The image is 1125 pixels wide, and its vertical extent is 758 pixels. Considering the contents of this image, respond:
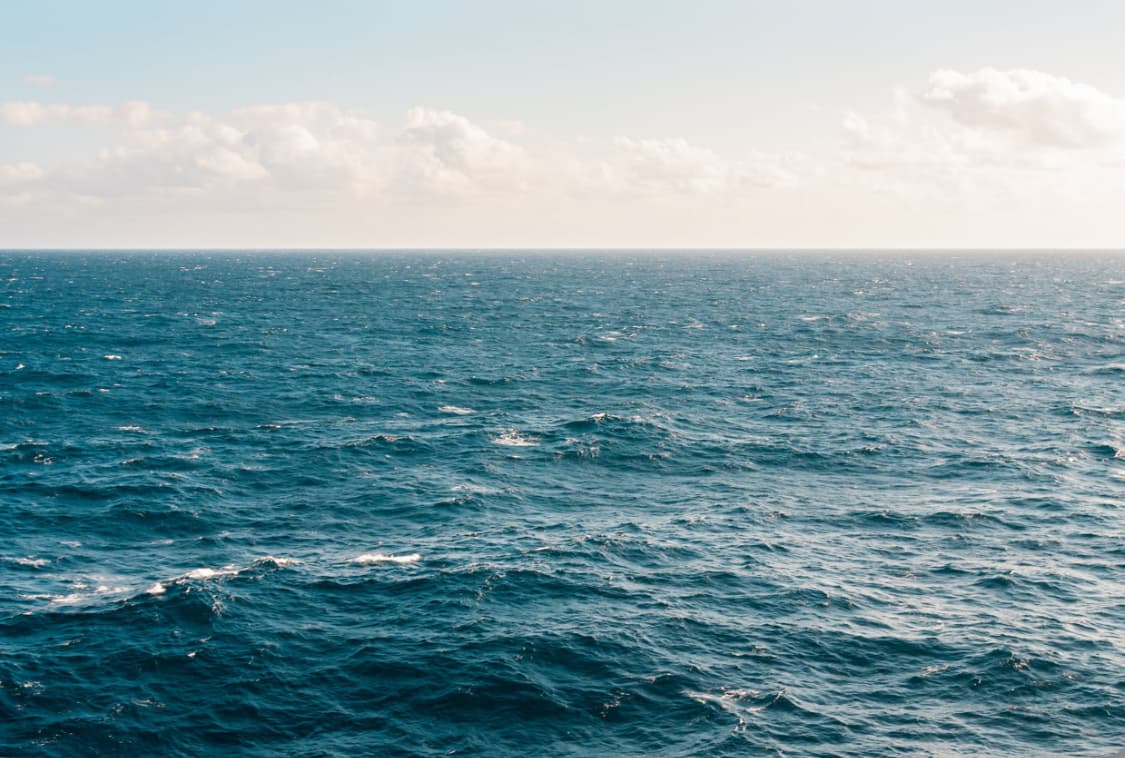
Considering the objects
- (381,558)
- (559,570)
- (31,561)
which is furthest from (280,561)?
(559,570)

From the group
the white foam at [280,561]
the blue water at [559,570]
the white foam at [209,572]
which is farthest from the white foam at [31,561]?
the white foam at [280,561]

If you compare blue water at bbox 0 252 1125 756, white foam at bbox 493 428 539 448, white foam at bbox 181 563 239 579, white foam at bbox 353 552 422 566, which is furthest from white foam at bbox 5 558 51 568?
white foam at bbox 493 428 539 448

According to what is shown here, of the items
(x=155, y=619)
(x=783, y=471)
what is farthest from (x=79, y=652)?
(x=783, y=471)

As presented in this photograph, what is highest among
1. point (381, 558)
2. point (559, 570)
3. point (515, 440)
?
point (515, 440)

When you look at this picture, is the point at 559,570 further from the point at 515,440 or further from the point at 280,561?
the point at 515,440

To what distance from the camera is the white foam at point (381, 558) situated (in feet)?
228

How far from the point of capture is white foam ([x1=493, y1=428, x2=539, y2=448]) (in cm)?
10450

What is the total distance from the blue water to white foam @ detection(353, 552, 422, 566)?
322 millimetres

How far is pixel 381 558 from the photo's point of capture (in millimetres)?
70188

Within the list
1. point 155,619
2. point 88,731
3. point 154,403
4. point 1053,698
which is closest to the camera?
point 88,731

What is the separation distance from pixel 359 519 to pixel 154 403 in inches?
2296

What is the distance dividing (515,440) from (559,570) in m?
39.6

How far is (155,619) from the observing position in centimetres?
5872

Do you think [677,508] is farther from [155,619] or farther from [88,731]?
[88,731]
